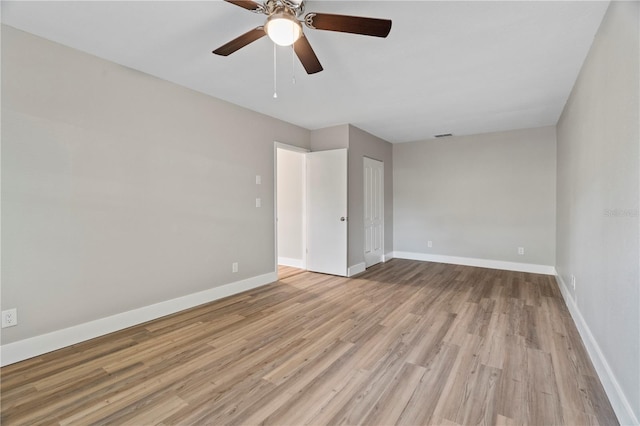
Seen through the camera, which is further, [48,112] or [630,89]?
[48,112]

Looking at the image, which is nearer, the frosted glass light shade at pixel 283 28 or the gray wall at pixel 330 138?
the frosted glass light shade at pixel 283 28

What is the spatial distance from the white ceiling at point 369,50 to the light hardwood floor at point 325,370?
8.05 feet

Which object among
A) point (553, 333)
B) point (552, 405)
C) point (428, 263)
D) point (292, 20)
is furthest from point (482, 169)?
point (292, 20)

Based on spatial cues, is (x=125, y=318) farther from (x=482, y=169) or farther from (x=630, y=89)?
(x=482, y=169)

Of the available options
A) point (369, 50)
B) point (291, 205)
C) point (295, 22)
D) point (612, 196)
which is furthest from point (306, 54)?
point (291, 205)

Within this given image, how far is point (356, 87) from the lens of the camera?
3.18m

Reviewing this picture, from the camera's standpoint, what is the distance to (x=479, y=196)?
5.40 metres

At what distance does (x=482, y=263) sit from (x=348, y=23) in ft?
16.8

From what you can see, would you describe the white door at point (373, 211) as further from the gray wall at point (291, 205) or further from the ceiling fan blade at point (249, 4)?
the ceiling fan blade at point (249, 4)

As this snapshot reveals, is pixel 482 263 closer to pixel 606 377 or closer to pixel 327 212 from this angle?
pixel 327 212

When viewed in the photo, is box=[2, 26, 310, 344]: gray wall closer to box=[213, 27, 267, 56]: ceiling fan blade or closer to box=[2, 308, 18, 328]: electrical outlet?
box=[2, 308, 18, 328]: electrical outlet

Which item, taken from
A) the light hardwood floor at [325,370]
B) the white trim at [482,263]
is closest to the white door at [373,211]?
the white trim at [482,263]

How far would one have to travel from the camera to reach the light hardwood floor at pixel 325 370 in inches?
65.2

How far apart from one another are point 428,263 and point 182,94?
501 centimetres
